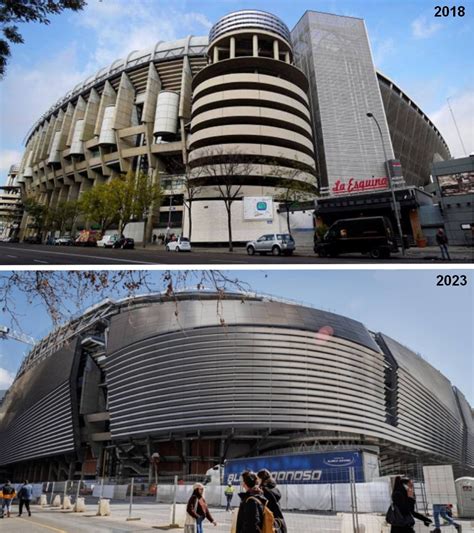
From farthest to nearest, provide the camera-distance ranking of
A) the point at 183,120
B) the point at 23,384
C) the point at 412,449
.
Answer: the point at 183,120
the point at 23,384
the point at 412,449

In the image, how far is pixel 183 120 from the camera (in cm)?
4291

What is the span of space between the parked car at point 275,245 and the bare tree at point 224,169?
472 inches

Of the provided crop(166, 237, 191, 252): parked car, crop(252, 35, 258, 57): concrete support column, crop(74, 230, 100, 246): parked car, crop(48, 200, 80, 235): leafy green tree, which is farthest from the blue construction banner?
crop(252, 35, 258, 57): concrete support column

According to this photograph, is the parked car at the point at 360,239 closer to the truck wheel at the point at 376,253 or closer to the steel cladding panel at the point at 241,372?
the truck wheel at the point at 376,253

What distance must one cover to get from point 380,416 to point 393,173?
19.1m

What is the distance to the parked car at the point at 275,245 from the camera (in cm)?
1389

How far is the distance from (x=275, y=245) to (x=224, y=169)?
18.0 m

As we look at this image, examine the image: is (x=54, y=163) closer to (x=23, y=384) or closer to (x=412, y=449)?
(x=23, y=384)

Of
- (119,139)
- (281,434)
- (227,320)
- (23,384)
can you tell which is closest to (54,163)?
(119,139)

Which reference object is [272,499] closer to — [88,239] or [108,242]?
[108,242]

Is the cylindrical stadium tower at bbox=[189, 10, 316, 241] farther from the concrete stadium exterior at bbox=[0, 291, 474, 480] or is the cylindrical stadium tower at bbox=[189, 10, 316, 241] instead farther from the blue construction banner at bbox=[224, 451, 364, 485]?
the blue construction banner at bbox=[224, 451, 364, 485]

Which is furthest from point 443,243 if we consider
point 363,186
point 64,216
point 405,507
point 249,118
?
point 64,216

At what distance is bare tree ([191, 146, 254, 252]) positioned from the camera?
92.6 feet

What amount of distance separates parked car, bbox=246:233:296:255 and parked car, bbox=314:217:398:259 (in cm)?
149
